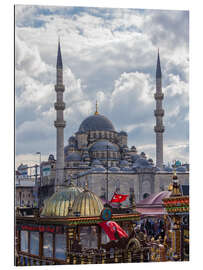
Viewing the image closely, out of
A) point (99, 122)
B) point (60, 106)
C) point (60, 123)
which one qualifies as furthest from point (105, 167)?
point (60, 106)

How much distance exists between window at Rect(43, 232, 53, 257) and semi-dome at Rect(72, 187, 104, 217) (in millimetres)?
601

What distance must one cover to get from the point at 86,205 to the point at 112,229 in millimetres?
600

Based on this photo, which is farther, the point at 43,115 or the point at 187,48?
the point at 43,115

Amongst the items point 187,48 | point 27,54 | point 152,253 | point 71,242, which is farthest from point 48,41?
point 152,253

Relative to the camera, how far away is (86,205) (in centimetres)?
709

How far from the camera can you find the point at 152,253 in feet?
24.3

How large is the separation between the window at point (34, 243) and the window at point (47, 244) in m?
0.15

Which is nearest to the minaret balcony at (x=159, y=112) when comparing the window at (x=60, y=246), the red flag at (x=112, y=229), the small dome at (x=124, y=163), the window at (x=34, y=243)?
the red flag at (x=112, y=229)

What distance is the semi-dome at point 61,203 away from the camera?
707cm

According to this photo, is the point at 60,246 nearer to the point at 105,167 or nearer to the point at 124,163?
the point at 105,167

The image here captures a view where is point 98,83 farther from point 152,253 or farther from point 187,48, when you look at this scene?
point 152,253

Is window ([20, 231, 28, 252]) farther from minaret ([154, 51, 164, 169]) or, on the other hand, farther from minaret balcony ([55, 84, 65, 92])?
minaret ([154, 51, 164, 169])

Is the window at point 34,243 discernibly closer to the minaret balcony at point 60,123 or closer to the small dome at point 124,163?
the minaret balcony at point 60,123
